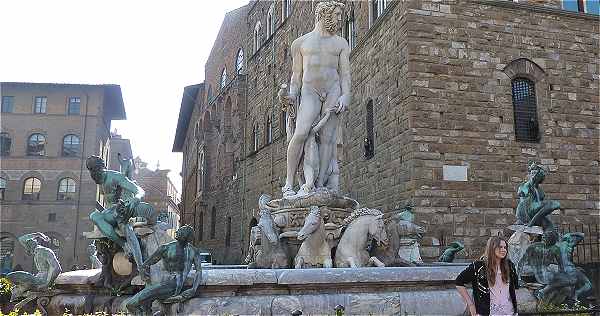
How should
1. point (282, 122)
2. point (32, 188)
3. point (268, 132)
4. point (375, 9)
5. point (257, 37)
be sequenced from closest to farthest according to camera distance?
point (375, 9) < point (282, 122) < point (268, 132) < point (257, 37) < point (32, 188)

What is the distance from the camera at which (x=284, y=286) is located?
4.68 meters

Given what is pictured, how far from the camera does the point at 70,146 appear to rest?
110 feet

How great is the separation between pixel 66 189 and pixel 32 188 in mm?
2142

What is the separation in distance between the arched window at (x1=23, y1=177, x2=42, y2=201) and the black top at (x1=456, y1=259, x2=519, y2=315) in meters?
33.3

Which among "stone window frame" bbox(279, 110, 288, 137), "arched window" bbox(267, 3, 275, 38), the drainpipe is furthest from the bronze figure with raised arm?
the drainpipe

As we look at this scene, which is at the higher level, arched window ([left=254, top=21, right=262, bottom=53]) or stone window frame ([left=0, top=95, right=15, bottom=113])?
arched window ([left=254, top=21, right=262, bottom=53])

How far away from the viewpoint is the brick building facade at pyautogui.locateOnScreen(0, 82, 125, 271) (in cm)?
3209

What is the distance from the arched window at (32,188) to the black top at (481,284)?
33295mm

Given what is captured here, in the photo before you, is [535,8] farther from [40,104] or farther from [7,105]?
[7,105]

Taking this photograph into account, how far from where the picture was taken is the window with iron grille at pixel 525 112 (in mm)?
12188

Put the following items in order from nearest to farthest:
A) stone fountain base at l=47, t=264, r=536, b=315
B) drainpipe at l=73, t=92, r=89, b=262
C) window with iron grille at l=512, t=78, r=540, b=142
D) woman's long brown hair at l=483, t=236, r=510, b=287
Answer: woman's long brown hair at l=483, t=236, r=510, b=287
stone fountain base at l=47, t=264, r=536, b=315
window with iron grille at l=512, t=78, r=540, b=142
drainpipe at l=73, t=92, r=89, b=262

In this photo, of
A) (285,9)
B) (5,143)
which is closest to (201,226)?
(5,143)

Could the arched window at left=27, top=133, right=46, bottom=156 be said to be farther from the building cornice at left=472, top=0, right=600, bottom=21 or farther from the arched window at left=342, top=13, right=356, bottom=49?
the building cornice at left=472, top=0, right=600, bottom=21

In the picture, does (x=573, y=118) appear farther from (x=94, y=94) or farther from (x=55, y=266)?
(x=94, y=94)
